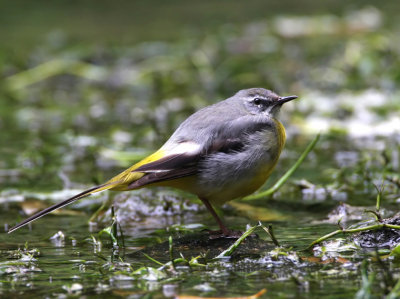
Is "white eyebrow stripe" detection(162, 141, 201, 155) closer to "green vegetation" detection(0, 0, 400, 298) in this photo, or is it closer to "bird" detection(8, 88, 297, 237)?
"bird" detection(8, 88, 297, 237)

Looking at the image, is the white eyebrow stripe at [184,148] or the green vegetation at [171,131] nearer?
the green vegetation at [171,131]

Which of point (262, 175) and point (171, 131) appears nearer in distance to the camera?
point (262, 175)

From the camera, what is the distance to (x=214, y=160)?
3975 millimetres

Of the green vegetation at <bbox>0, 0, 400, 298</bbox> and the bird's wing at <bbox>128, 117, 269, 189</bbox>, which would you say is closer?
the green vegetation at <bbox>0, 0, 400, 298</bbox>

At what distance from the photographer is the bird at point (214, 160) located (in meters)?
3.88

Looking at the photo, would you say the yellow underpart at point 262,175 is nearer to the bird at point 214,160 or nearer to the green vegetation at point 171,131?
the bird at point 214,160

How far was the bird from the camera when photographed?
388 centimetres

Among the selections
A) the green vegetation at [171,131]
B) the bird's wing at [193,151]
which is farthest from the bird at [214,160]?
the green vegetation at [171,131]

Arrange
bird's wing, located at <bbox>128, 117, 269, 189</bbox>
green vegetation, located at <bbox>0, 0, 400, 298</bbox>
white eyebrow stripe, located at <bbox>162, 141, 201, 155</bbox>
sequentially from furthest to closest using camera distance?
white eyebrow stripe, located at <bbox>162, 141, 201, 155</bbox>
bird's wing, located at <bbox>128, 117, 269, 189</bbox>
green vegetation, located at <bbox>0, 0, 400, 298</bbox>

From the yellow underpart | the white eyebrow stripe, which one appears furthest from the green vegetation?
the white eyebrow stripe

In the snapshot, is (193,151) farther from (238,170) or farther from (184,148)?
(238,170)

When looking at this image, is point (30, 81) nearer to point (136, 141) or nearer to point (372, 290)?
point (136, 141)

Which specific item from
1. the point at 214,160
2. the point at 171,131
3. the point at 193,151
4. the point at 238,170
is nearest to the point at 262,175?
the point at 238,170

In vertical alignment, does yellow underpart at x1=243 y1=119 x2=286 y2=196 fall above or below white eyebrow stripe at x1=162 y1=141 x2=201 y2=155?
below
